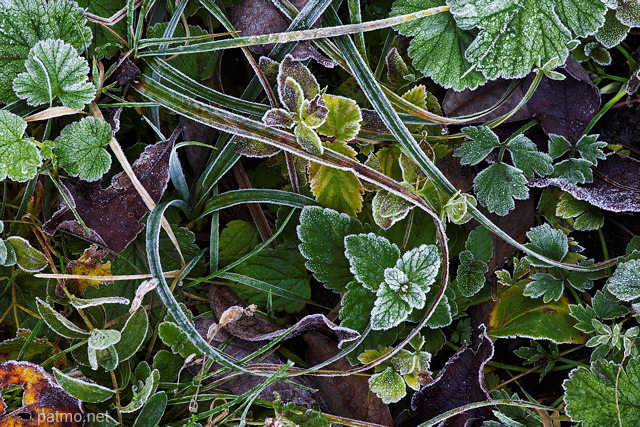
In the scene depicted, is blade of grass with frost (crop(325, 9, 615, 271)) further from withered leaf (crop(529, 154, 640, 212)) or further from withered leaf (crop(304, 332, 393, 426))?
withered leaf (crop(304, 332, 393, 426))

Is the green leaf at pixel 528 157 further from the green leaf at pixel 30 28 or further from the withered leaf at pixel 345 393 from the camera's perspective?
the green leaf at pixel 30 28

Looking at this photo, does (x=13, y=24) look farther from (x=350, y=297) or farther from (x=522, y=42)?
(x=522, y=42)

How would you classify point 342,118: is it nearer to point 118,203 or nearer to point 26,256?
point 118,203

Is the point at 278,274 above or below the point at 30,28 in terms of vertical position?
below

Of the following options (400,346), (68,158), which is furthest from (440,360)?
(68,158)

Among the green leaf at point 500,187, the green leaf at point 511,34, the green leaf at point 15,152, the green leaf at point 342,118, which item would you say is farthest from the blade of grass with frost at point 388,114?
the green leaf at point 15,152

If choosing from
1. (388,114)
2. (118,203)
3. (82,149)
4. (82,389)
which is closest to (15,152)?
(82,149)

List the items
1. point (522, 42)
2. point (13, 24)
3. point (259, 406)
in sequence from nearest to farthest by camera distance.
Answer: point (13, 24)
point (522, 42)
point (259, 406)
